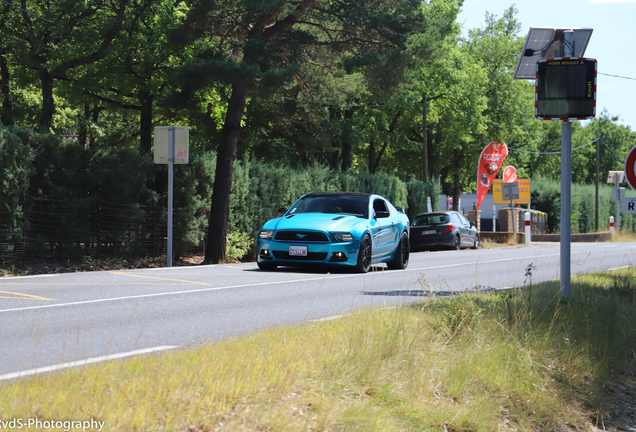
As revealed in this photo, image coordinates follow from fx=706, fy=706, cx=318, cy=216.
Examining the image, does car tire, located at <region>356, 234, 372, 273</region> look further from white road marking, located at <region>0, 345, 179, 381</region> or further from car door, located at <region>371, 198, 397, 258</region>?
white road marking, located at <region>0, 345, 179, 381</region>

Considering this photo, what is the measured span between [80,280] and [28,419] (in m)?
8.83

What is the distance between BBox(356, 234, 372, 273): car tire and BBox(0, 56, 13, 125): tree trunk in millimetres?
22705

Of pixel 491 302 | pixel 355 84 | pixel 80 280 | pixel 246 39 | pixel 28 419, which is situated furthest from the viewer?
pixel 355 84

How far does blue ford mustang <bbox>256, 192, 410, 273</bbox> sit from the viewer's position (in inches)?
532

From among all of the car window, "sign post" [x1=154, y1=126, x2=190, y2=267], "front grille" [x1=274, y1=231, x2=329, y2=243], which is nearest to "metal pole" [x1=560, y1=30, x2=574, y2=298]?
"front grille" [x1=274, y1=231, x2=329, y2=243]

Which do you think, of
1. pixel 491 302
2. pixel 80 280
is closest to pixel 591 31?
pixel 491 302

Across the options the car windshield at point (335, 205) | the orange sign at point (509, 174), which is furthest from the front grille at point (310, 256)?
the orange sign at point (509, 174)

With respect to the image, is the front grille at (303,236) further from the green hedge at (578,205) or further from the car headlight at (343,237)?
the green hedge at (578,205)

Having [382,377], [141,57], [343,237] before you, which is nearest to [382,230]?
[343,237]

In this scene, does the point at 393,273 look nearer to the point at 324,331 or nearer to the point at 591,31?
the point at 591,31

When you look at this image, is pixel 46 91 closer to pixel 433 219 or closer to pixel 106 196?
pixel 106 196

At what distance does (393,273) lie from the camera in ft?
47.8

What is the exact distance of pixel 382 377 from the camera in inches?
207

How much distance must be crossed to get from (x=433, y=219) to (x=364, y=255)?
15.0 meters
